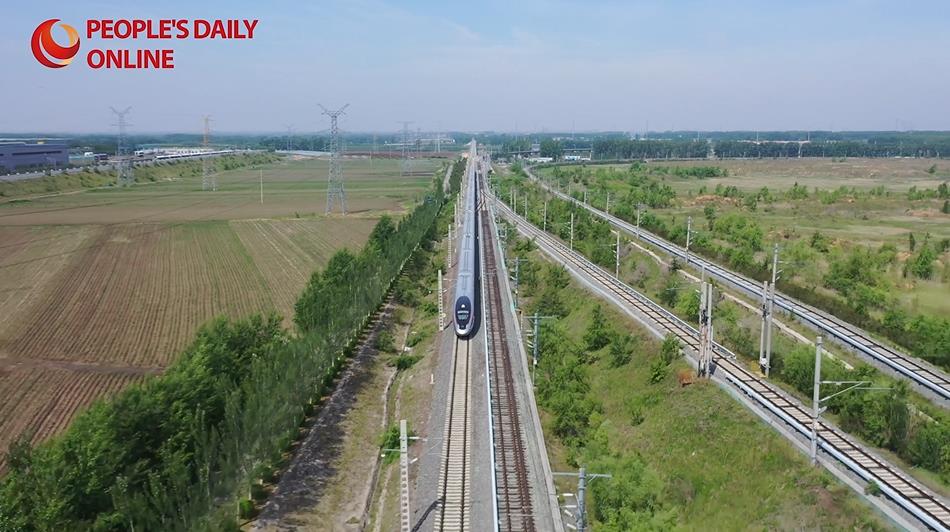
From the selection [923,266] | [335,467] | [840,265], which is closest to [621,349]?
[335,467]

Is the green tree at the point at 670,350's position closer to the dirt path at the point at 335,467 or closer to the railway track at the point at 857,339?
the railway track at the point at 857,339

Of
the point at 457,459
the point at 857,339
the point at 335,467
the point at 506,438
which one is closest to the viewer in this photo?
the point at 457,459

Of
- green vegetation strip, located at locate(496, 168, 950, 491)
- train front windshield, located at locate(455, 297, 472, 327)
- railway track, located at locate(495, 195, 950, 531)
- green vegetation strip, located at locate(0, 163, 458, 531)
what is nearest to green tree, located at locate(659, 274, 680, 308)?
green vegetation strip, located at locate(496, 168, 950, 491)

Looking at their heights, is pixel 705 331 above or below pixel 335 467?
above

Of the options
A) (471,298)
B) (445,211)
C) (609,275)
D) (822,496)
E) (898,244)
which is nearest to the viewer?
(822,496)

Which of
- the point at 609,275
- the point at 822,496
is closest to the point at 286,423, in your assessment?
the point at 822,496

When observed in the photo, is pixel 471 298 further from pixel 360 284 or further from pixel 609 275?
pixel 609 275

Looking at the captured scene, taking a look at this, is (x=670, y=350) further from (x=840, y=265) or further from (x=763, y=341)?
(x=840, y=265)
